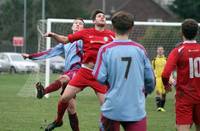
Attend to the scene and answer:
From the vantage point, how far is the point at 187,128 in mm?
9031

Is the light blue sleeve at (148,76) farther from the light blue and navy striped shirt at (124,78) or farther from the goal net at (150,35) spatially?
the goal net at (150,35)

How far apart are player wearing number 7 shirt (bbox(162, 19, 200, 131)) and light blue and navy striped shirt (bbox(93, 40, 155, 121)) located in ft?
4.73

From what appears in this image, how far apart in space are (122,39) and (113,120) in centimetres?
94

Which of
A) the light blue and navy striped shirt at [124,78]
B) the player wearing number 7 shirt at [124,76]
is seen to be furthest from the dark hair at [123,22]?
the light blue and navy striped shirt at [124,78]

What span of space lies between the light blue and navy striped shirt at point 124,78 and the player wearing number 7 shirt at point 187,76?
1442 mm

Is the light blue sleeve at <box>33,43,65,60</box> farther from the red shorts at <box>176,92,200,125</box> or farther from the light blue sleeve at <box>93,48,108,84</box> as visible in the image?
the light blue sleeve at <box>93,48,108,84</box>

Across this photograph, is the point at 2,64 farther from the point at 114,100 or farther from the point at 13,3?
the point at 114,100

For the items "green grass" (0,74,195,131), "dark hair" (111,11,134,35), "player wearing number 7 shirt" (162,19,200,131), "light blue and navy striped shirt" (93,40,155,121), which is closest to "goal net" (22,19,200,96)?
"green grass" (0,74,195,131)

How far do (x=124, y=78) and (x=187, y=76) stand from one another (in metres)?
1.79

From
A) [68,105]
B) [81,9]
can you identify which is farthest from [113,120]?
[81,9]

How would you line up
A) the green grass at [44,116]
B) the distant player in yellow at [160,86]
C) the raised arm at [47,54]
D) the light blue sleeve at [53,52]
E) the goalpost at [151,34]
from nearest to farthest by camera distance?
1. the raised arm at [47,54]
2. the light blue sleeve at [53,52]
3. the green grass at [44,116]
4. the distant player in yellow at [160,86]
5. the goalpost at [151,34]

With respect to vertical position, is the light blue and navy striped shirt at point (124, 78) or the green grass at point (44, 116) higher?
the light blue and navy striped shirt at point (124, 78)

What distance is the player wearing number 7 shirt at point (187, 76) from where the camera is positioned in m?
9.01

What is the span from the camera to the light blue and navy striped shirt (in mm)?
7547
